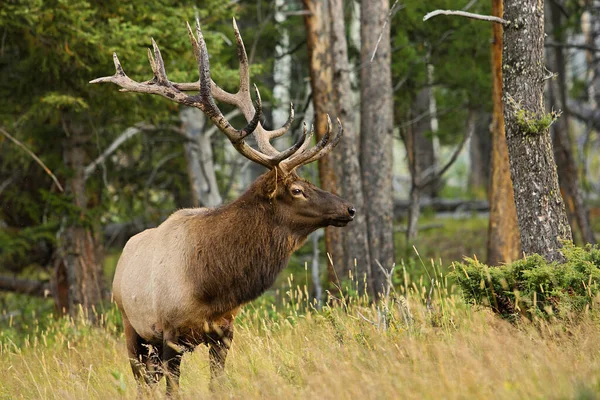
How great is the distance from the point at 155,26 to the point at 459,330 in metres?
5.76

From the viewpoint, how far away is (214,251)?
6.62m

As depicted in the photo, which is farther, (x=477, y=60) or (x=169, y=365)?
(x=477, y=60)

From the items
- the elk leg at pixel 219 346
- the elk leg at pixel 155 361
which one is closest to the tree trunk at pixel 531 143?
the elk leg at pixel 219 346

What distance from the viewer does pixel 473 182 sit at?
25.0 metres

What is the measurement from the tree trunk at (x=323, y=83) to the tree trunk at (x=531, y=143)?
14.5 feet

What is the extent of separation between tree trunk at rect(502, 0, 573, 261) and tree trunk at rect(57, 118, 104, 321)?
6982 mm

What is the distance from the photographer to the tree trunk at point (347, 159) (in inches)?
415

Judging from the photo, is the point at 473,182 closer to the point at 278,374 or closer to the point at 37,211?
the point at 37,211

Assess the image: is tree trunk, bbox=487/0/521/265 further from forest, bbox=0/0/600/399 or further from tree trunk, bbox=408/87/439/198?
tree trunk, bbox=408/87/439/198

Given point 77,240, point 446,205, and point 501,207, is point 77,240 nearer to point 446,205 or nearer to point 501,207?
point 501,207

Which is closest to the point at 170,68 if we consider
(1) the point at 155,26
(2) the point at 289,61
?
(1) the point at 155,26

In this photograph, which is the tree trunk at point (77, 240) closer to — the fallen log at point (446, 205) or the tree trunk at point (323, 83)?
the tree trunk at point (323, 83)

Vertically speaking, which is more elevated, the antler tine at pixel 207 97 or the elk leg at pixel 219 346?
the antler tine at pixel 207 97

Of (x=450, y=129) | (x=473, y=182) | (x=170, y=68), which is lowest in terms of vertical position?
(x=473, y=182)
